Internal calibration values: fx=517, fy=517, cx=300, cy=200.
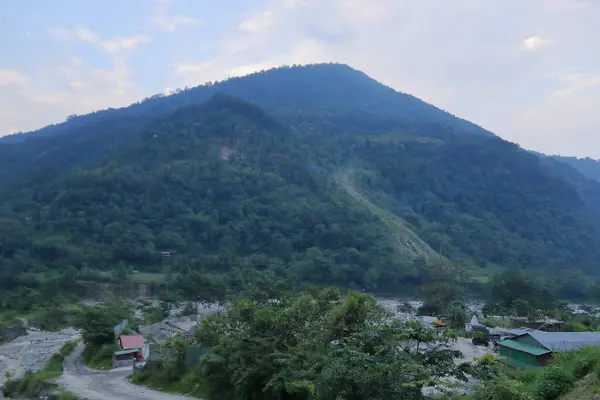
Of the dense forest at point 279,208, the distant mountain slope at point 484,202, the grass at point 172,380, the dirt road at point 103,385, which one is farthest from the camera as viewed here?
the distant mountain slope at point 484,202

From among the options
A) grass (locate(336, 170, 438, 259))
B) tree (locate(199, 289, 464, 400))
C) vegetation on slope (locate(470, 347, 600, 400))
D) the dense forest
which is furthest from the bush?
grass (locate(336, 170, 438, 259))

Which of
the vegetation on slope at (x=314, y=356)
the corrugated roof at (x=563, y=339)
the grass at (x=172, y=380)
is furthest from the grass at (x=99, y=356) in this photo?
the corrugated roof at (x=563, y=339)

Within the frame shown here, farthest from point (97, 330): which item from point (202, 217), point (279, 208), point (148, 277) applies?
point (279, 208)

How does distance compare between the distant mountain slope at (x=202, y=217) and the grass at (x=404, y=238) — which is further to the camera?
the grass at (x=404, y=238)

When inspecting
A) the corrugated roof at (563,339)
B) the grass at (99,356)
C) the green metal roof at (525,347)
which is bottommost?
the grass at (99,356)

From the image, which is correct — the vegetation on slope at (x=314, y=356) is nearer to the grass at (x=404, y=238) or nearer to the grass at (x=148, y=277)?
the grass at (x=148, y=277)

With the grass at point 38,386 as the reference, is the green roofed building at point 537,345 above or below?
above

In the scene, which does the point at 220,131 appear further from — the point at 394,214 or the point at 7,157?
the point at 7,157

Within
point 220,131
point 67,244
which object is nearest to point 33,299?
point 67,244
